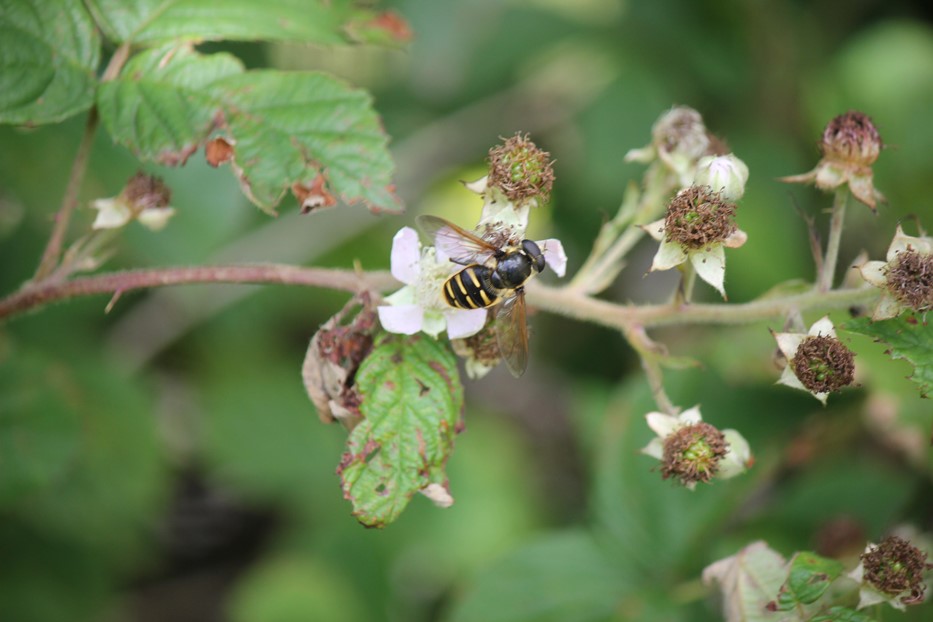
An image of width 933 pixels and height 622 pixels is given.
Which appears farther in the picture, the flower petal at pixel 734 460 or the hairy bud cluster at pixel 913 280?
the flower petal at pixel 734 460

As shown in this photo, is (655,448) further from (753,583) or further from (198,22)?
(198,22)

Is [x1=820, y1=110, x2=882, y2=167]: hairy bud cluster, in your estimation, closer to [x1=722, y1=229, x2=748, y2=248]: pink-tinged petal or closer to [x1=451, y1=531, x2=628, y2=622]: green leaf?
[x1=722, y1=229, x2=748, y2=248]: pink-tinged petal

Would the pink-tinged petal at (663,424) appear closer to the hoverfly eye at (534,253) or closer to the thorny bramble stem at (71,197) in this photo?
the hoverfly eye at (534,253)

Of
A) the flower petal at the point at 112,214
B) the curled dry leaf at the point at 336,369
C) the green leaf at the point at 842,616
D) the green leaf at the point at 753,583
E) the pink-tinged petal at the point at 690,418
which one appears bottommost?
the green leaf at the point at 753,583

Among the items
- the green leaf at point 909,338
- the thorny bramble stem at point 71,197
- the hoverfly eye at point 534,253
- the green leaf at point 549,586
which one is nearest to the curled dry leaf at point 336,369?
the hoverfly eye at point 534,253

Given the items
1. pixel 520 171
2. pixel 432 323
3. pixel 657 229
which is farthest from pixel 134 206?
pixel 657 229

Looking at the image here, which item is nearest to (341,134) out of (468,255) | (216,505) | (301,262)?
(468,255)

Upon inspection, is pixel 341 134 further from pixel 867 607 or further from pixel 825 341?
pixel 867 607

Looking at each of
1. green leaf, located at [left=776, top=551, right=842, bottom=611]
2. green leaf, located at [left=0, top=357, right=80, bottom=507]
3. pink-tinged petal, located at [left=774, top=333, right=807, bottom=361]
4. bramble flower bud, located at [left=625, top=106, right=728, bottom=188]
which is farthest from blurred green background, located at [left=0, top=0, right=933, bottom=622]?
pink-tinged petal, located at [left=774, top=333, right=807, bottom=361]
